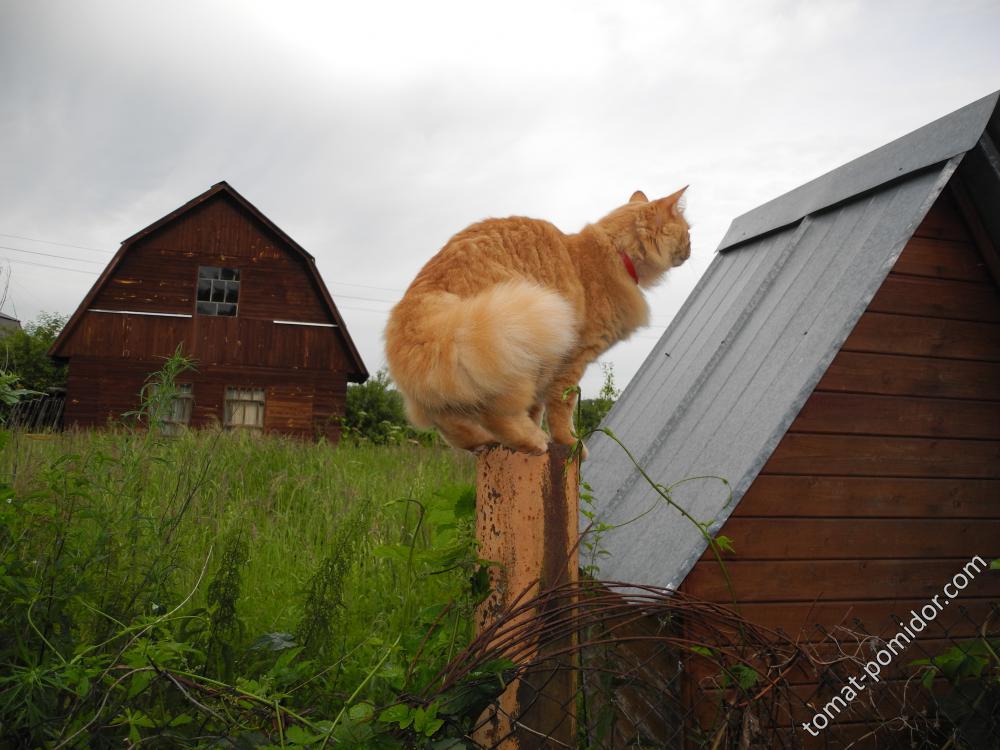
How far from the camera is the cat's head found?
325 cm

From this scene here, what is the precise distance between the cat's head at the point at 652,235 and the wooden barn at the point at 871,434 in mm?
597

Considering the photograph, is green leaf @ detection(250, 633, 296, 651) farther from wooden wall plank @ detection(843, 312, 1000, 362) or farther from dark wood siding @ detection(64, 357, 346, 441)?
dark wood siding @ detection(64, 357, 346, 441)

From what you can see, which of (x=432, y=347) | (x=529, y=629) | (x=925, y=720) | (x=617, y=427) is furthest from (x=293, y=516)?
(x=925, y=720)

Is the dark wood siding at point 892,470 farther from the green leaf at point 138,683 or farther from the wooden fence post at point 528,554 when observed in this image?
the green leaf at point 138,683

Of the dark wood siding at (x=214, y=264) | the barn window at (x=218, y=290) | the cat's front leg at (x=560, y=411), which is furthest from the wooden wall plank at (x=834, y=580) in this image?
the barn window at (x=218, y=290)

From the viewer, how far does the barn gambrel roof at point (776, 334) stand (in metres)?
2.54

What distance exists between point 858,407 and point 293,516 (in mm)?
3673

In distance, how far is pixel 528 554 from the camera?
1.87 meters

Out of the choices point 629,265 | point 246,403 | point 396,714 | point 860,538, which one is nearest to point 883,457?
point 860,538

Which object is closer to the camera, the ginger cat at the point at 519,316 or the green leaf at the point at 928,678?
the ginger cat at the point at 519,316

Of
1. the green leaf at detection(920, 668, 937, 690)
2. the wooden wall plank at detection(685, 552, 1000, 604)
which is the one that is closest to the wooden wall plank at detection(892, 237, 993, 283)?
the wooden wall plank at detection(685, 552, 1000, 604)

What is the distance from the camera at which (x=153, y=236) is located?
49.7 ft

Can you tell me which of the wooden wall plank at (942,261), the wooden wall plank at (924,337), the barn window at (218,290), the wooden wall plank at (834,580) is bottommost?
the wooden wall plank at (834,580)

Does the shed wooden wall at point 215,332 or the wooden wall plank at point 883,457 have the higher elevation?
the shed wooden wall at point 215,332
